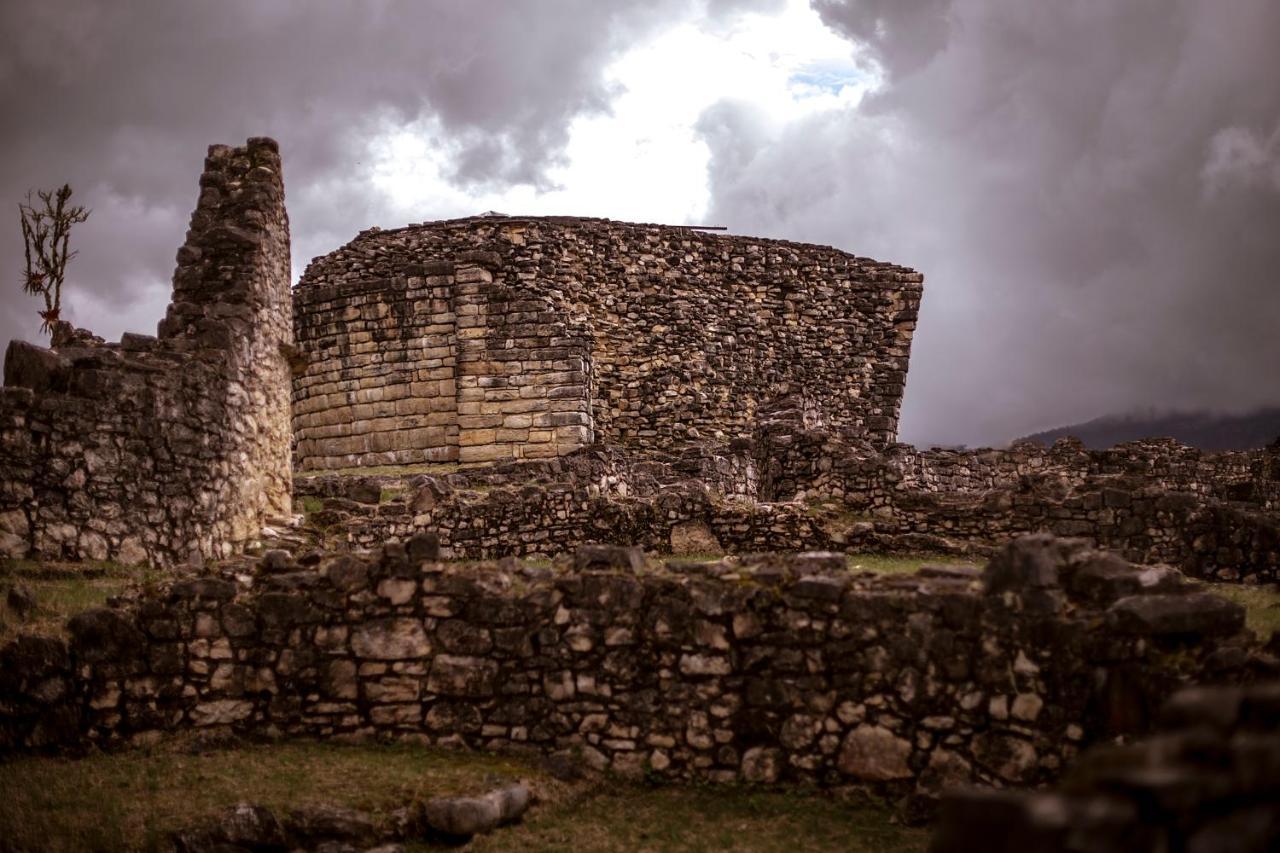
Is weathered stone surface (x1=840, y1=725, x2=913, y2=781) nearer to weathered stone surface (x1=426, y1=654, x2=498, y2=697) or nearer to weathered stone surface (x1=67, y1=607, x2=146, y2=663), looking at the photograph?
weathered stone surface (x1=426, y1=654, x2=498, y2=697)

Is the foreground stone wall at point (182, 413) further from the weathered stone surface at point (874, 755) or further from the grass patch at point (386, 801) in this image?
the weathered stone surface at point (874, 755)

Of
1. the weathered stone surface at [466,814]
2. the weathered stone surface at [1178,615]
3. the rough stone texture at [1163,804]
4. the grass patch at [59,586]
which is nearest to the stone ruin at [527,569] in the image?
the weathered stone surface at [1178,615]

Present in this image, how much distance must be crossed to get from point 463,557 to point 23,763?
758 centimetres

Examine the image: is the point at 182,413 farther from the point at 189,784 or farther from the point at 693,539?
the point at 693,539

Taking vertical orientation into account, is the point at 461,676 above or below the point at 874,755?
above

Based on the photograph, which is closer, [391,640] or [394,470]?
[391,640]

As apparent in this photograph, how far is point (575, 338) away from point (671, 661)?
15314 millimetres

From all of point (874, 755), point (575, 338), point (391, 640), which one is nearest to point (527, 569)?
point (391, 640)

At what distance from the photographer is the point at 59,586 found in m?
10.1

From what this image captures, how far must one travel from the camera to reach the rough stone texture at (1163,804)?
3.02 meters

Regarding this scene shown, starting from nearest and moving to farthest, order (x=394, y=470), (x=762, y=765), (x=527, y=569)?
(x=762, y=765) < (x=527, y=569) < (x=394, y=470)

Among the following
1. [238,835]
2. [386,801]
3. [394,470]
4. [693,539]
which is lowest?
[238,835]

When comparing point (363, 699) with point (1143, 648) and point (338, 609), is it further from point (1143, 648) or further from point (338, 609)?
point (1143, 648)

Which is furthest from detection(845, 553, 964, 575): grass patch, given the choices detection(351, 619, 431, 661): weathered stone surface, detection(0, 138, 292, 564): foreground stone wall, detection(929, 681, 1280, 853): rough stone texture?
detection(929, 681, 1280, 853): rough stone texture
